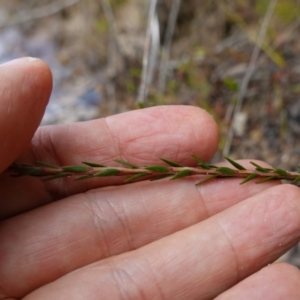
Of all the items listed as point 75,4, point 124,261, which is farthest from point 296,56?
point 75,4

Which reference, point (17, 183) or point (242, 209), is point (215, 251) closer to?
point (242, 209)

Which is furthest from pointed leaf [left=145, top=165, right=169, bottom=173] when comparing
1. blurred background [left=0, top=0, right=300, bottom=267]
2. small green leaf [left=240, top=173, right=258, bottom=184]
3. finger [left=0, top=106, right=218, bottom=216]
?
blurred background [left=0, top=0, right=300, bottom=267]

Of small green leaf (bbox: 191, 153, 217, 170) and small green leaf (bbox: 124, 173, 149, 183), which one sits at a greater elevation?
small green leaf (bbox: 191, 153, 217, 170)

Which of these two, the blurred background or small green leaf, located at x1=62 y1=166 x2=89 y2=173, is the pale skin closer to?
small green leaf, located at x1=62 y1=166 x2=89 y2=173

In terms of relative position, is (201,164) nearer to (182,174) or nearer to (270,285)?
(182,174)

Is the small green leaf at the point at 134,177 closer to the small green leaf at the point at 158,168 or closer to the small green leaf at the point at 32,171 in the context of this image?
the small green leaf at the point at 158,168

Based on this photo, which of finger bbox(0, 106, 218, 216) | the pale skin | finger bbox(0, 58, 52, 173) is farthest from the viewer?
finger bbox(0, 106, 218, 216)

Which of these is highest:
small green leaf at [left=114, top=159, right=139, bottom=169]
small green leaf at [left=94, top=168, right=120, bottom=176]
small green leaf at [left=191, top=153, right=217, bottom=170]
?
small green leaf at [left=191, top=153, right=217, bottom=170]

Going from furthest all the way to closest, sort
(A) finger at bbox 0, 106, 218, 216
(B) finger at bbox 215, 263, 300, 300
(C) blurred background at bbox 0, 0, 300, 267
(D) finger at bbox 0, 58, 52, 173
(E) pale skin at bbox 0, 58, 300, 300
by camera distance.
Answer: (C) blurred background at bbox 0, 0, 300, 267, (A) finger at bbox 0, 106, 218, 216, (E) pale skin at bbox 0, 58, 300, 300, (B) finger at bbox 215, 263, 300, 300, (D) finger at bbox 0, 58, 52, 173
